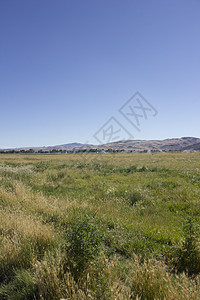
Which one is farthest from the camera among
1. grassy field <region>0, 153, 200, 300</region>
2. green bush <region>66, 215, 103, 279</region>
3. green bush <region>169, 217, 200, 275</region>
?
Answer: green bush <region>169, 217, 200, 275</region>

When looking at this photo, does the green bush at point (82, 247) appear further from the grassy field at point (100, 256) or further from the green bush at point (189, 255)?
the green bush at point (189, 255)

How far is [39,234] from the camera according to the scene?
421 centimetres

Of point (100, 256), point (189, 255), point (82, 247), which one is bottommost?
point (189, 255)

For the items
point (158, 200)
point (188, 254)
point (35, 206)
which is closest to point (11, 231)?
point (35, 206)

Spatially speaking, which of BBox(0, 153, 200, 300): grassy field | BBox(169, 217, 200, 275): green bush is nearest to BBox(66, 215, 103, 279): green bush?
BBox(0, 153, 200, 300): grassy field

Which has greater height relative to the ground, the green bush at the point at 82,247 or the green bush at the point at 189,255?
the green bush at the point at 82,247

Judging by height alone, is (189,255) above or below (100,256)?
below

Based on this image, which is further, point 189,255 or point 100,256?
point 189,255

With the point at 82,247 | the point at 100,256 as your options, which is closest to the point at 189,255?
the point at 100,256

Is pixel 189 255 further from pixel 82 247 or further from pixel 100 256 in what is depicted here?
pixel 82 247

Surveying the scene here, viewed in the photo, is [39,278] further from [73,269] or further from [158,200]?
[158,200]

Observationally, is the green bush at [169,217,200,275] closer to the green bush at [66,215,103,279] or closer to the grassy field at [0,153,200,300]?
the grassy field at [0,153,200,300]

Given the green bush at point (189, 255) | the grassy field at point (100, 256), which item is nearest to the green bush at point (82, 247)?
the grassy field at point (100, 256)

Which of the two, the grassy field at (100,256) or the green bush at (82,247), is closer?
the grassy field at (100,256)
